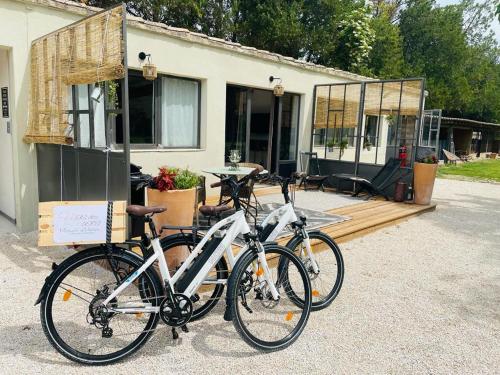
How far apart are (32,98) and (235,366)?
4123 mm

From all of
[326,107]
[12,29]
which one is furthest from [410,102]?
[12,29]

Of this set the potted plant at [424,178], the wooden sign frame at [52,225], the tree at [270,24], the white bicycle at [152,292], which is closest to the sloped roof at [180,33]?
the potted plant at [424,178]

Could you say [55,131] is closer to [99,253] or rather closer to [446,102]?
[99,253]

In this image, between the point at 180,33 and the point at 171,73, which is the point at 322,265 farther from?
the point at 180,33

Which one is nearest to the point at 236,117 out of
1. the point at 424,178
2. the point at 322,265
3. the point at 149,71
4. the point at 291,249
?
the point at 149,71

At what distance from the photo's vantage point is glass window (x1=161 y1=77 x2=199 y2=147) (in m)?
6.10

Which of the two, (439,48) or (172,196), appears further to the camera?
(439,48)

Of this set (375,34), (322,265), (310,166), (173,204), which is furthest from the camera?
(375,34)

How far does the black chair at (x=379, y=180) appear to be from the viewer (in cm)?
739

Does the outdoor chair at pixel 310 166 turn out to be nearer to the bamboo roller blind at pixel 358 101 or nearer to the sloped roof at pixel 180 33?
the bamboo roller blind at pixel 358 101

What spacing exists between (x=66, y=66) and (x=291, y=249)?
309cm

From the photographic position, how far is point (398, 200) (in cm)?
720

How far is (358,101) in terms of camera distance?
8.28 meters

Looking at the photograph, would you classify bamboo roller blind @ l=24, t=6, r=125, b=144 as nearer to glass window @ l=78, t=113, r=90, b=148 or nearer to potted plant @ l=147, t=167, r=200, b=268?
glass window @ l=78, t=113, r=90, b=148
